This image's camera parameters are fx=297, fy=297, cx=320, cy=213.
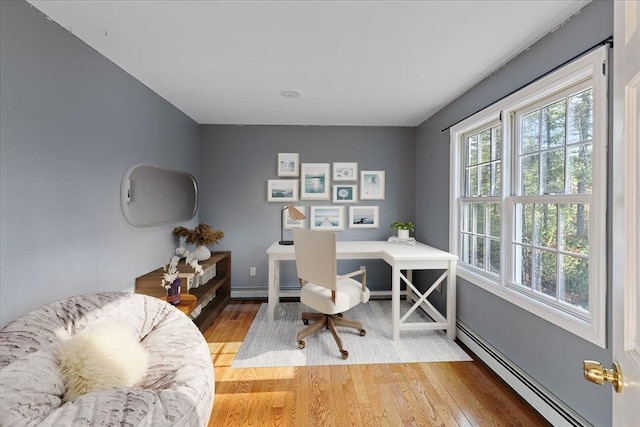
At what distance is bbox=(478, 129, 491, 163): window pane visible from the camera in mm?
2542

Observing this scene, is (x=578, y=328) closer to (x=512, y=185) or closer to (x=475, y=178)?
(x=512, y=185)

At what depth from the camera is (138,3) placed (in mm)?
1525

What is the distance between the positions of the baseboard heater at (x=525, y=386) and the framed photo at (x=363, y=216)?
1.71 meters

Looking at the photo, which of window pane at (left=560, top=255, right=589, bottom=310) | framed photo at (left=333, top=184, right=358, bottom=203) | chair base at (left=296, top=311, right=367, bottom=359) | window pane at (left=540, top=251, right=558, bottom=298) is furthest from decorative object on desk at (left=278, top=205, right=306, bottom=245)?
window pane at (left=560, top=255, right=589, bottom=310)

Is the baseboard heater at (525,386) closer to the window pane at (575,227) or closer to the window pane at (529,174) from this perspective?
the window pane at (575,227)

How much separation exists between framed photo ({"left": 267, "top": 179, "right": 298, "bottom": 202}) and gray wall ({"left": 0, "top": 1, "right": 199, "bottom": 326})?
162 cm

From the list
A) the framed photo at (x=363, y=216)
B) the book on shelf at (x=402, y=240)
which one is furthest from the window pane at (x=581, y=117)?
the framed photo at (x=363, y=216)

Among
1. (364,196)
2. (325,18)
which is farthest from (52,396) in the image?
(364,196)

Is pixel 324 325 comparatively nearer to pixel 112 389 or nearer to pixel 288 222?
pixel 288 222

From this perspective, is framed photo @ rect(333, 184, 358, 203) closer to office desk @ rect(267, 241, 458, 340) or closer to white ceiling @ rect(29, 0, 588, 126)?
office desk @ rect(267, 241, 458, 340)

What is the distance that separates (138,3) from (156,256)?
81.2 inches

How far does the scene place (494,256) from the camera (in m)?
2.41

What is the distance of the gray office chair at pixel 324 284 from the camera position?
2475mm

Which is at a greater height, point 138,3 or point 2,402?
point 138,3
